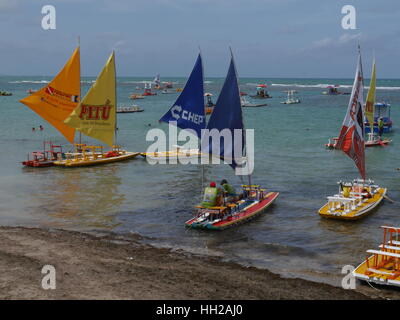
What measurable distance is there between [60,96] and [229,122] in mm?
18344

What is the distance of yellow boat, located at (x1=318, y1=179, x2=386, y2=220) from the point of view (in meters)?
22.5

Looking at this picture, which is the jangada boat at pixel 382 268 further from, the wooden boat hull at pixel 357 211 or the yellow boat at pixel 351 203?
the yellow boat at pixel 351 203

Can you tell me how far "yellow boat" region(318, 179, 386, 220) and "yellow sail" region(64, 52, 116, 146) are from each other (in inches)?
727

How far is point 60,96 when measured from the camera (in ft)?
121

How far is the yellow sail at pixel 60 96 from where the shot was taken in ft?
120

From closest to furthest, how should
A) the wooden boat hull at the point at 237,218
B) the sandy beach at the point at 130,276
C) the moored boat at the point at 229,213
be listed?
the sandy beach at the point at 130,276
the wooden boat hull at the point at 237,218
the moored boat at the point at 229,213

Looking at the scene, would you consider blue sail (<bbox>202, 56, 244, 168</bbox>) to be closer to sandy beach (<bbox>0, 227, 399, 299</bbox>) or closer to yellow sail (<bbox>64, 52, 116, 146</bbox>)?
sandy beach (<bbox>0, 227, 399, 299</bbox>)

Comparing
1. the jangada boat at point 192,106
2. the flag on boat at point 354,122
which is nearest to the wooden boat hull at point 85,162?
the jangada boat at point 192,106

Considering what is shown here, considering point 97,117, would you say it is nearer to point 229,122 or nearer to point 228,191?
point 228,191

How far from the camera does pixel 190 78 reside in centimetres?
2608

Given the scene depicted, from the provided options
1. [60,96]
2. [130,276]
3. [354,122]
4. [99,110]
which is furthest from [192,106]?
[60,96]

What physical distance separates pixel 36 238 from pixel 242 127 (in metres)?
9.66

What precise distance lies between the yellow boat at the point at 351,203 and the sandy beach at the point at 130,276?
7296 mm
